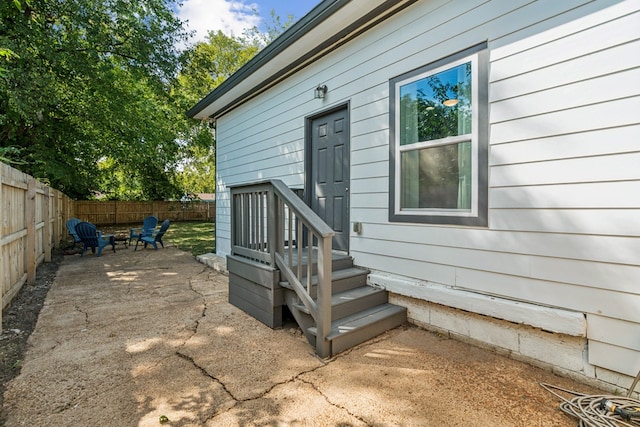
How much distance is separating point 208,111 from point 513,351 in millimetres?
7095

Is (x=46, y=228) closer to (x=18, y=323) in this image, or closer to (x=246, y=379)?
(x=18, y=323)

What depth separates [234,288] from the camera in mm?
3830

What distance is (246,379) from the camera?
2.21 metres

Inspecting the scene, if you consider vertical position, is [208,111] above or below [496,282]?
above

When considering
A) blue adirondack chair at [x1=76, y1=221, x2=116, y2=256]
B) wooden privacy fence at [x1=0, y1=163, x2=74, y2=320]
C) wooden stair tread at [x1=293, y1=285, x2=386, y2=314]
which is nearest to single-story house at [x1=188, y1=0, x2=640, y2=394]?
wooden stair tread at [x1=293, y1=285, x2=386, y2=314]

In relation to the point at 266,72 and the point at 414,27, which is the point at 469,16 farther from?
the point at 266,72

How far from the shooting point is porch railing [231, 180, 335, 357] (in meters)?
2.48

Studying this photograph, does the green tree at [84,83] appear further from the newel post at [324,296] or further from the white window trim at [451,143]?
the white window trim at [451,143]

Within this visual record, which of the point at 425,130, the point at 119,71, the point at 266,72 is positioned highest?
the point at 119,71

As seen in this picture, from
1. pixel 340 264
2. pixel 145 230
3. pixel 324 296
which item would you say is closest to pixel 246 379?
pixel 324 296

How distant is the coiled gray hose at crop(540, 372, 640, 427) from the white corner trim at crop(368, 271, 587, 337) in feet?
1.27

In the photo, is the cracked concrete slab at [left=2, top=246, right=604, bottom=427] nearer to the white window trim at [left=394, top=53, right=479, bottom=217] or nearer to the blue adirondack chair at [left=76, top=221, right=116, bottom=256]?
the white window trim at [left=394, top=53, right=479, bottom=217]

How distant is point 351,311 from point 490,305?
1.19m

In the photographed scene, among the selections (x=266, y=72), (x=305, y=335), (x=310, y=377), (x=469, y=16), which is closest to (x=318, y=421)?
(x=310, y=377)
